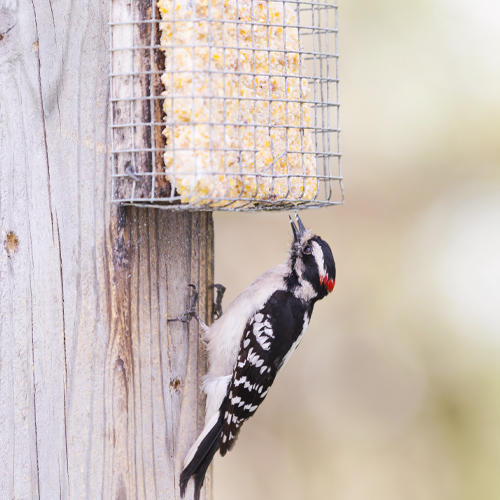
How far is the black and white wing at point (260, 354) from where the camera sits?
295 centimetres

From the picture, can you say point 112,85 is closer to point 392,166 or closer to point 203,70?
point 203,70

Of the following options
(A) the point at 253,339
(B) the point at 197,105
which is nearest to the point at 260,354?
(A) the point at 253,339

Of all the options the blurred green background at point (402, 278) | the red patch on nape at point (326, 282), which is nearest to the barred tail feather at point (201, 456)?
the red patch on nape at point (326, 282)

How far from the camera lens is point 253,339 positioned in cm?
317

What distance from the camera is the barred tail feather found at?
2682 mm

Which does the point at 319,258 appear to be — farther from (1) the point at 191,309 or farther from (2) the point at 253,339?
(1) the point at 191,309

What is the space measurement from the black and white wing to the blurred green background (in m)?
1.74

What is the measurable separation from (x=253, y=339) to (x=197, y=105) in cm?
121

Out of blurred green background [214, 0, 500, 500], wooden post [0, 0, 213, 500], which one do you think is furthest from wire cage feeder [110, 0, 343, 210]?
blurred green background [214, 0, 500, 500]

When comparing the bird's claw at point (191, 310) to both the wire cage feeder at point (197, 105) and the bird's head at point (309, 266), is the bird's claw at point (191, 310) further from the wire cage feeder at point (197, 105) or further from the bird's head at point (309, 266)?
the bird's head at point (309, 266)

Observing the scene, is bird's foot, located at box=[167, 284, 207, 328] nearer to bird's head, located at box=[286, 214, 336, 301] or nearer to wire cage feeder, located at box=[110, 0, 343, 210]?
wire cage feeder, located at box=[110, 0, 343, 210]

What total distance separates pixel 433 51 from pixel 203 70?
3.38 metres

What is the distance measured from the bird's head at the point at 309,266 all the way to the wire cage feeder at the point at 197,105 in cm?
83

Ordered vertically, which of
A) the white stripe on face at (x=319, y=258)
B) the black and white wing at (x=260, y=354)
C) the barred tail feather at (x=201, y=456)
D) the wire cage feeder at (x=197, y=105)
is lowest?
the barred tail feather at (x=201, y=456)
